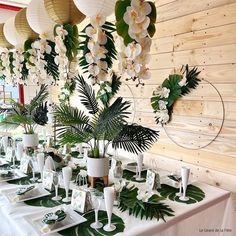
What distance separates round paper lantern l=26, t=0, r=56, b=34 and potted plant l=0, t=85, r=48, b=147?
2.14ft

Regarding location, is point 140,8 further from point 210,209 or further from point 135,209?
point 210,209

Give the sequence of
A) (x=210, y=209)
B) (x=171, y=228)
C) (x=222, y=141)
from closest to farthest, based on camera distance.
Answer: (x=171, y=228)
(x=210, y=209)
(x=222, y=141)

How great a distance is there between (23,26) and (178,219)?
1810 millimetres

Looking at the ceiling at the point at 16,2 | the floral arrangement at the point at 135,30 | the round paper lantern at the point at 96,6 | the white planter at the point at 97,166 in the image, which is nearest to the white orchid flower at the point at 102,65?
the floral arrangement at the point at 135,30

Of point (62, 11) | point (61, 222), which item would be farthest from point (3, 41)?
point (61, 222)

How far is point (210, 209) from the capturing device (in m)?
1.46

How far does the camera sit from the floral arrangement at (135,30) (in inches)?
49.8

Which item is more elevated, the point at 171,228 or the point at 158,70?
the point at 158,70

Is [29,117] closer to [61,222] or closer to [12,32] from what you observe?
[12,32]

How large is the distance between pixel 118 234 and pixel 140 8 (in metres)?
1.07

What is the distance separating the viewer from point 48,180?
154 centimetres

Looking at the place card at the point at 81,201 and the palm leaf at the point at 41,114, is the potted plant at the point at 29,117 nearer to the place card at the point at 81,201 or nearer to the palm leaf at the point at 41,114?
the palm leaf at the point at 41,114

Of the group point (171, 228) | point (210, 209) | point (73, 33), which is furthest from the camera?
point (73, 33)

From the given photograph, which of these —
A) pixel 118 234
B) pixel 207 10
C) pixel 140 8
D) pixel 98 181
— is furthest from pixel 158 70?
pixel 118 234
